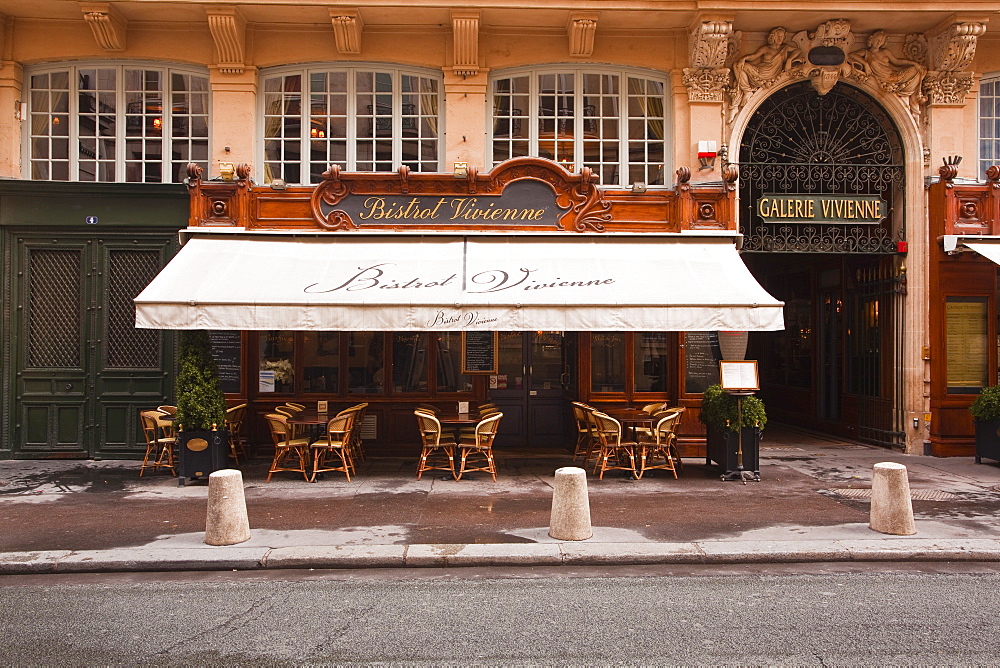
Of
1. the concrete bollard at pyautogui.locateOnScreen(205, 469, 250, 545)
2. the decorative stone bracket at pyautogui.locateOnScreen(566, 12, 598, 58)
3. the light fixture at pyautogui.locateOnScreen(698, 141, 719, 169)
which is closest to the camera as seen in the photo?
the concrete bollard at pyautogui.locateOnScreen(205, 469, 250, 545)

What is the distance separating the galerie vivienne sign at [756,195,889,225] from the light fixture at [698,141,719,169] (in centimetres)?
119

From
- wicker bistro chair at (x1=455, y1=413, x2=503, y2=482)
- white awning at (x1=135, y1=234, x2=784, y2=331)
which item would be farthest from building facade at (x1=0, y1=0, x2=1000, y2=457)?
wicker bistro chair at (x1=455, y1=413, x2=503, y2=482)

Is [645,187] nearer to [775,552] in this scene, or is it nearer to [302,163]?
[302,163]

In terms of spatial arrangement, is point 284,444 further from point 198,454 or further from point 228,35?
point 228,35

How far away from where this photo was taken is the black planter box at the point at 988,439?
11164 mm

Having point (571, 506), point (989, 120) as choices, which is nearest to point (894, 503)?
point (571, 506)

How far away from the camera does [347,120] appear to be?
12.4m

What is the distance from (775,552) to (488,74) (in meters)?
9.03

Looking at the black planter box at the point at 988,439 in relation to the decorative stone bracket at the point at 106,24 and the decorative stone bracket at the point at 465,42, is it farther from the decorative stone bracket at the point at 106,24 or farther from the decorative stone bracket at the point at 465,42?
the decorative stone bracket at the point at 106,24

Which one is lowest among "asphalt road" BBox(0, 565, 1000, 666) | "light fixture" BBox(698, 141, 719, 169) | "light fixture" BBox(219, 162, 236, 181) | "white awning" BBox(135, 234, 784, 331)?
"asphalt road" BBox(0, 565, 1000, 666)

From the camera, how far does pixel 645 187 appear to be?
12.1 meters

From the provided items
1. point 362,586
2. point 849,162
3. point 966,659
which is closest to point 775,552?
point 966,659

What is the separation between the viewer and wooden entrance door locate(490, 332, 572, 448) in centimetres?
1366

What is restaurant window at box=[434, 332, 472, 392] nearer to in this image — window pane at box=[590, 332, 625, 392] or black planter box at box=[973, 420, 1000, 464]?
window pane at box=[590, 332, 625, 392]
